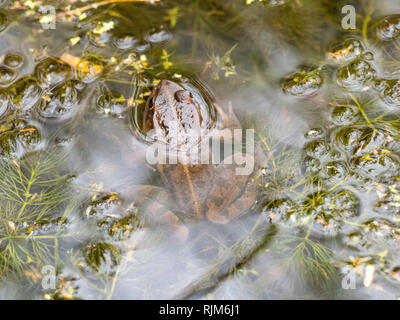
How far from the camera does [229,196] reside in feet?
11.8

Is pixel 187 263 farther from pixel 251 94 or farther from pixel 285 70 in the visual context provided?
pixel 285 70

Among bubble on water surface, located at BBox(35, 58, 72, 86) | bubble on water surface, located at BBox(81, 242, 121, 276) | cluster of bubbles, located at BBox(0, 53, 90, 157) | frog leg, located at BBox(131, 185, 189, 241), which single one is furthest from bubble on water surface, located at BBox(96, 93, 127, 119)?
bubble on water surface, located at BBox(81, 242, 121, 276)

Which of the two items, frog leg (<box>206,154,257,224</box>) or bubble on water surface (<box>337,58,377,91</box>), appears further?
bubble on water surface (<box>337,58,377,91</box>)

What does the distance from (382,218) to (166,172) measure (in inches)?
96.5

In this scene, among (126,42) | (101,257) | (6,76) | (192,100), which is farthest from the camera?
(126,42)

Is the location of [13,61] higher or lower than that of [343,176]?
higher

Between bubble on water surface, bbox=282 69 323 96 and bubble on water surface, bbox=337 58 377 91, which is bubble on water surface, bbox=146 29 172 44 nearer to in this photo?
bubble on water surface, bbox=282 69 323 96

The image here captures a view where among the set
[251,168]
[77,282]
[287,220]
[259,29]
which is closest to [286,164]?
[251,168]

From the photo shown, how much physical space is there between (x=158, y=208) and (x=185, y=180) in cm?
44

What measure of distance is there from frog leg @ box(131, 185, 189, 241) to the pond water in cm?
1

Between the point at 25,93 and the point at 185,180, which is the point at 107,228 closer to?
the point at 185,180

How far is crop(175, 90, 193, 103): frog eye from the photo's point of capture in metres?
3.61

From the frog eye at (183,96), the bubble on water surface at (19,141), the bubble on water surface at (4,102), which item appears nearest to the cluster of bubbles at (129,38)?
the frog eye at (183,96)

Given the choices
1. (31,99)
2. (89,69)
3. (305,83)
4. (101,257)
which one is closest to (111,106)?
(89,69)
